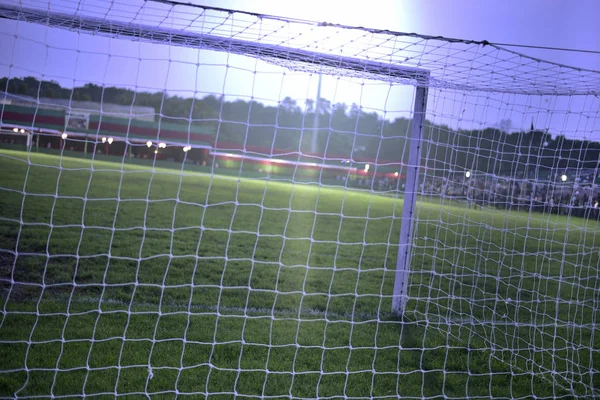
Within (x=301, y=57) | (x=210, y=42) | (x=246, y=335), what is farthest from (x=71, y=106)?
(x=246, y=335)

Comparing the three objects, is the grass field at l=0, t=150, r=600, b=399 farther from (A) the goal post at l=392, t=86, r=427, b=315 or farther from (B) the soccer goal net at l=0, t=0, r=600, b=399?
(A) the goal post at l=392, t=86, r=427, b=315

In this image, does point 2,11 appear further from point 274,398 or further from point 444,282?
point 444,282

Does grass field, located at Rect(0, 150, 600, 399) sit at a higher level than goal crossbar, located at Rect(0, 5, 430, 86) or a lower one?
lower

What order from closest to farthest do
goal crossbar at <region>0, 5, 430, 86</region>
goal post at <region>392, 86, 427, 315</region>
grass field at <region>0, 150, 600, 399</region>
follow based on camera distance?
1. grass field at <region>0, 150, 600, 399</region>
2. goal crossbar at <region>0, 5, 430, 86</region>
3. goal post at <region>392, 86, 427, 315</region>

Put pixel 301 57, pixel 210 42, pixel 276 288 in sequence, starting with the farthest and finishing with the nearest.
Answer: pixel 276 288, pixel 301 57, pixel 210 42

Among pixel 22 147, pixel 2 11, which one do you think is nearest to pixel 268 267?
pixel 2 11

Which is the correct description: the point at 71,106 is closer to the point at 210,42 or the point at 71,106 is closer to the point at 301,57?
the point at 210,42

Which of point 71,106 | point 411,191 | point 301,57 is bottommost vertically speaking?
point 411,191

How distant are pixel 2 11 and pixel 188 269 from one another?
3372 mm

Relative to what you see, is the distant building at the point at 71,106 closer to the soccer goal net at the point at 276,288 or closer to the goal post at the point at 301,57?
the soccer goal net at the point at 276,288

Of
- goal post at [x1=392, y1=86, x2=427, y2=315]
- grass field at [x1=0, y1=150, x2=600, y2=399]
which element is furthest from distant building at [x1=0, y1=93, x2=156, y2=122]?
goal post at [x1=392, y1=86, x2=427, y2=315]

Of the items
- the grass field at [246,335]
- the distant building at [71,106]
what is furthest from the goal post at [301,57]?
the distant building at [71,106]

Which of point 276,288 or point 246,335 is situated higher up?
point 276,288

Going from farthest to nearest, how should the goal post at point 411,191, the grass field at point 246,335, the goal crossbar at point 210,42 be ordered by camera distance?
the goal post at point 411,191 → the goal crossbar at point 210,42 → the grass field at point 246,335
